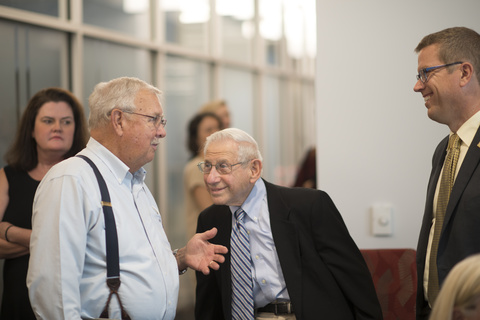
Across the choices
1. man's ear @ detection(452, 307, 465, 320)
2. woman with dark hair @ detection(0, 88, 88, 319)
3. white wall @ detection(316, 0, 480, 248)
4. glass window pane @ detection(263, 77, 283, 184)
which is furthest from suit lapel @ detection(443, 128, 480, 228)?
glass window pane @ detection(263, 77, 283, 184)

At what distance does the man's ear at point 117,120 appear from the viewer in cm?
241

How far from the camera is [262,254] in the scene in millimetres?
2732

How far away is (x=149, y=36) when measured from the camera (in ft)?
19.3

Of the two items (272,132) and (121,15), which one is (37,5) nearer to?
(121,15)

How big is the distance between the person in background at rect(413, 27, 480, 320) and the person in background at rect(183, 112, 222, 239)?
6.36 feet

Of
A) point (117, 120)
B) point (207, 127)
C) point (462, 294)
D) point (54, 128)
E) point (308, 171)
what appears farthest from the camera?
point (308, 171)

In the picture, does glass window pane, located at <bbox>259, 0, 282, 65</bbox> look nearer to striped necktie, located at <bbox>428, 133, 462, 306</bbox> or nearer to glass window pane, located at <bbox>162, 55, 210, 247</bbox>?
glass window pane, located at <bbox>162, 55, 210, 247</bbox>

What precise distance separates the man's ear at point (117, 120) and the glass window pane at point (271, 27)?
643 cm

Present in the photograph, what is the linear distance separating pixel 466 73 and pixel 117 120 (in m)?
1.46

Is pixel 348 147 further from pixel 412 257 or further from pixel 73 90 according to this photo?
pixel 73 90

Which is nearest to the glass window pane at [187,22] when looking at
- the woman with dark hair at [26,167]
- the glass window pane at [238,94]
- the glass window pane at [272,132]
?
the glass window pane at [238,94]

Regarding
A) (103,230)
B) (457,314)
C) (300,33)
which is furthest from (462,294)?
(300,33)

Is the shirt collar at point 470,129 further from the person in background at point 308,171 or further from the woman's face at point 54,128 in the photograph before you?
the person in background at point 308,171

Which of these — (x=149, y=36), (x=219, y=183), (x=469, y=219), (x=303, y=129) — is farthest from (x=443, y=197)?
(x=303, y=129)
